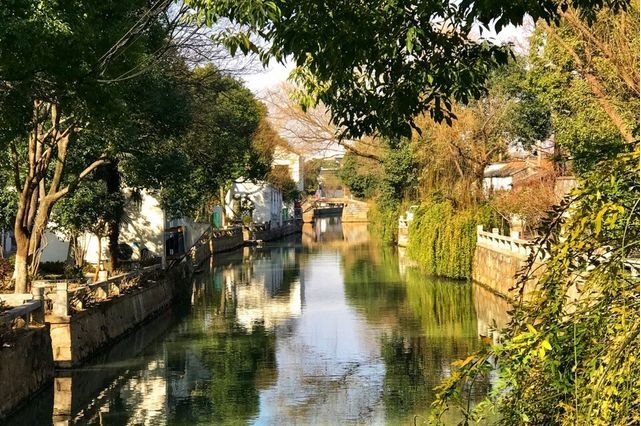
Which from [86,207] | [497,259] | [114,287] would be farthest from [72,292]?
[497,259]

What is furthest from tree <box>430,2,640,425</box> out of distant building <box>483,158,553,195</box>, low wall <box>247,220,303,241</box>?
low wall <box>247,220,303,241</box>

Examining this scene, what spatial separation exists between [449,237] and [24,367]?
82.8ft

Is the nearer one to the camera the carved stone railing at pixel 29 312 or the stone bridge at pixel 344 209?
the carved stone railing at pixel 29 312

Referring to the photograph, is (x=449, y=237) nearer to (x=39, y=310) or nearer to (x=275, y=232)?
(x=39, y=310)

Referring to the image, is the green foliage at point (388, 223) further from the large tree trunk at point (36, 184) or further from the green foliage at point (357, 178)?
the large tree trunk at point (36, 184)

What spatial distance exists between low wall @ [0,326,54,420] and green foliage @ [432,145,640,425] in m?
12.7

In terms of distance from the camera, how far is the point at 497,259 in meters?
33.4

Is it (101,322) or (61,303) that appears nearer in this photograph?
(61,303)

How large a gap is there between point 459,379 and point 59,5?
816 centimetres

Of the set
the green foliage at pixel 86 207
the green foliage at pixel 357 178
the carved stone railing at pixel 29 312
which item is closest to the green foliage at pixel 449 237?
the green foliage at pixel 86 207

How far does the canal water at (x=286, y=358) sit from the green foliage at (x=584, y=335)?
9.52 feet

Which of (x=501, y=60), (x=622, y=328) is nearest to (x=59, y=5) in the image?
(x=501, y=60)

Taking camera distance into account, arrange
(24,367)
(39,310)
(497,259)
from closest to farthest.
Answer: (24,367), (39,310), (497,259)

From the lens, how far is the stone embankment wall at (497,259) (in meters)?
30.6
